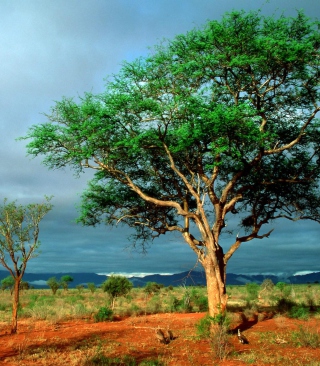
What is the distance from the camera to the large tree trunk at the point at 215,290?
16.9 m

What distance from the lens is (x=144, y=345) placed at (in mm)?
15188

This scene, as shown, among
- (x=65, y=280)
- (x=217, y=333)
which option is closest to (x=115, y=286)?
(x=217, y=333)

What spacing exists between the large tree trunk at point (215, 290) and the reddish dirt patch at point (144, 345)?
128 centimetres

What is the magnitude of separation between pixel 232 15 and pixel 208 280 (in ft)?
35.7

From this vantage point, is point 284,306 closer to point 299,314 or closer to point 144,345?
point 299,314

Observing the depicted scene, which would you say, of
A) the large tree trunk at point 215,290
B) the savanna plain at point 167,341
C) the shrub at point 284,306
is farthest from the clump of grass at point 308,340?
the shrub at point 284,306

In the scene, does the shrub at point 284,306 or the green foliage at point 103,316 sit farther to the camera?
the shrub at point 284,306

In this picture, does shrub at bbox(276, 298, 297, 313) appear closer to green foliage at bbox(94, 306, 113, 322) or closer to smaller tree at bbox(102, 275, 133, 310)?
green foliage at bbox(94, 306, 113, 322)

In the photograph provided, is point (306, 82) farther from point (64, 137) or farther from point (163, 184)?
point (64, 137)

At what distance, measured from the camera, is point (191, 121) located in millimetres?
16953

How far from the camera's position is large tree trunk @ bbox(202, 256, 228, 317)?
55.4 ft

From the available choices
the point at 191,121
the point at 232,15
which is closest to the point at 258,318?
the point at 191,121

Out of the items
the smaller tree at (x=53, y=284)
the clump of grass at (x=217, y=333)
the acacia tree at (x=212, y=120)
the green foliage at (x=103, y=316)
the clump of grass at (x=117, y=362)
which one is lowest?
the clump of grass at (x=117, y=362)

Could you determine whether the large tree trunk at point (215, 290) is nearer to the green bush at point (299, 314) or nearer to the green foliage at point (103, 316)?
the green bush at point (299, 314)
